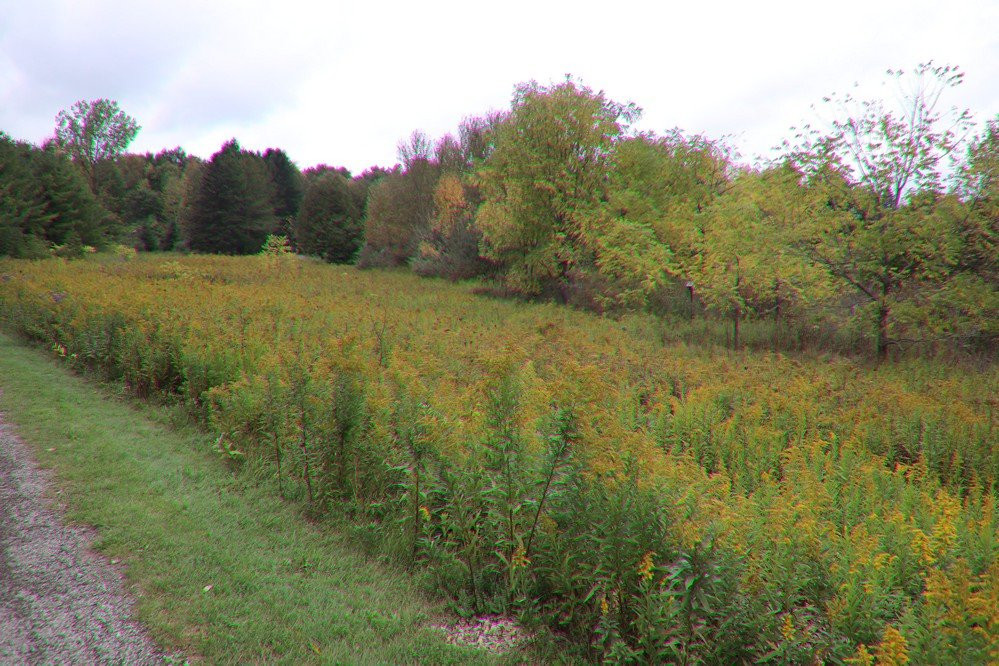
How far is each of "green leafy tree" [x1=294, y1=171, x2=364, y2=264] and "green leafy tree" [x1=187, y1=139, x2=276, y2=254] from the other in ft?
21.4

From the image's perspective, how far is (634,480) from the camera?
3309 millimetres

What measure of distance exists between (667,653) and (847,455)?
150 inches

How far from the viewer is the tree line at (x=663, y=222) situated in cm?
1262

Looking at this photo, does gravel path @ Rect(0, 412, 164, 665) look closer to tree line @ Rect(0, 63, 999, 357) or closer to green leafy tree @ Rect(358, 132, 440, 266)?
tree line @ Rect(0, 63, 999, 357)

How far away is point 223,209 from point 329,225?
10.9 meters

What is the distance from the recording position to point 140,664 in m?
3.15

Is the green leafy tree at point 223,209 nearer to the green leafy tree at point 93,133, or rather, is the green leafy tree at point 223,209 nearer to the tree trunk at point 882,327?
the green leafy tree at point 93,133

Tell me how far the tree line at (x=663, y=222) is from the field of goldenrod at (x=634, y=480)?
4.38 m

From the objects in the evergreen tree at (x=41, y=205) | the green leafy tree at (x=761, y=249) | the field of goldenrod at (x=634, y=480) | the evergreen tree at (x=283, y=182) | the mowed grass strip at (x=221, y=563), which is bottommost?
the mowed grass strip at (x=221, y=563)

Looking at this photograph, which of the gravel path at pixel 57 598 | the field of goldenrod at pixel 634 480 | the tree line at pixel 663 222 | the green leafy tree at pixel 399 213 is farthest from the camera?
the green leafy tree at pixel 399 213

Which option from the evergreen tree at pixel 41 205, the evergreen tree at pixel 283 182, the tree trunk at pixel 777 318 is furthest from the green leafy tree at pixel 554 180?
the evergreen tree at pixel 283 182

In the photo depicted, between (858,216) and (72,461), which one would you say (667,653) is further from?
(858,216)

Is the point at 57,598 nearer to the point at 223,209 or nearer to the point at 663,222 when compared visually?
the point at 663,222

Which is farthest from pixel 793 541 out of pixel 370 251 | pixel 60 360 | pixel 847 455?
pixel 370 251
